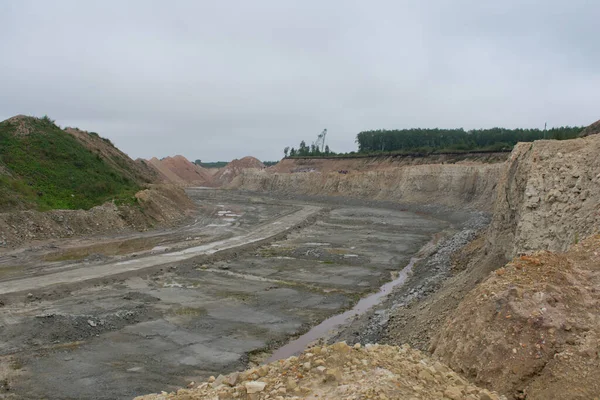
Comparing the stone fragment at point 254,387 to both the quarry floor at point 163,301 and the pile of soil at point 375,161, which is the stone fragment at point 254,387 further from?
the pile of soil at point 375,161

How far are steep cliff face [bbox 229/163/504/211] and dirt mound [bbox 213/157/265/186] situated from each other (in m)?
35.7

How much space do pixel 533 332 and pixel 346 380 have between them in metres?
3.16

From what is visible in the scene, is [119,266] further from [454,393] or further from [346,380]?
[454,393]

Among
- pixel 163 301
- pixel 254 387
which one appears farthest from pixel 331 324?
pixel 254 387

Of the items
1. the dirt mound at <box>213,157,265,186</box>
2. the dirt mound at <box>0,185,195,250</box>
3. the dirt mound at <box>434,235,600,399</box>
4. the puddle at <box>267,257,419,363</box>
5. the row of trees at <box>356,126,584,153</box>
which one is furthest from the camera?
the dirt mound at <box>213,157,265,186</box>

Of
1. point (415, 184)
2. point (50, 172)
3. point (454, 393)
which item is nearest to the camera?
point (454, 393)

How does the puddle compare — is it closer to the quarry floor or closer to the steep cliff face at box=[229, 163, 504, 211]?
the quarry floor

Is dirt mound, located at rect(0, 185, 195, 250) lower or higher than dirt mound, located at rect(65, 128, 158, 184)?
lower

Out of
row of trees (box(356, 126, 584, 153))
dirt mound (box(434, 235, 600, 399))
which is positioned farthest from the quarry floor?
row of trees (box(356, 126, 584, 153))

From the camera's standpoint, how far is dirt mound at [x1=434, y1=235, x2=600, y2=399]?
6.42 metres

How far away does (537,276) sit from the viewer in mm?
7879

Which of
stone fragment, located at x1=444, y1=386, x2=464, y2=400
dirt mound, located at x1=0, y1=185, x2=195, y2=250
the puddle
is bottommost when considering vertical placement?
the puddle

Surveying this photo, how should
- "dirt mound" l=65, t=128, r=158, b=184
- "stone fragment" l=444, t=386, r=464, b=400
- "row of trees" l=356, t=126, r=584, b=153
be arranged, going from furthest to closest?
"row of trees" l=356, t=126, r=584, b=153 → "dirt mound" l=65, t=128, r=158, b=184 → "stone fragment" l=444, t=386, r=464, b=400

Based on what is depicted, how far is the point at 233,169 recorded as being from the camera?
132 metres
